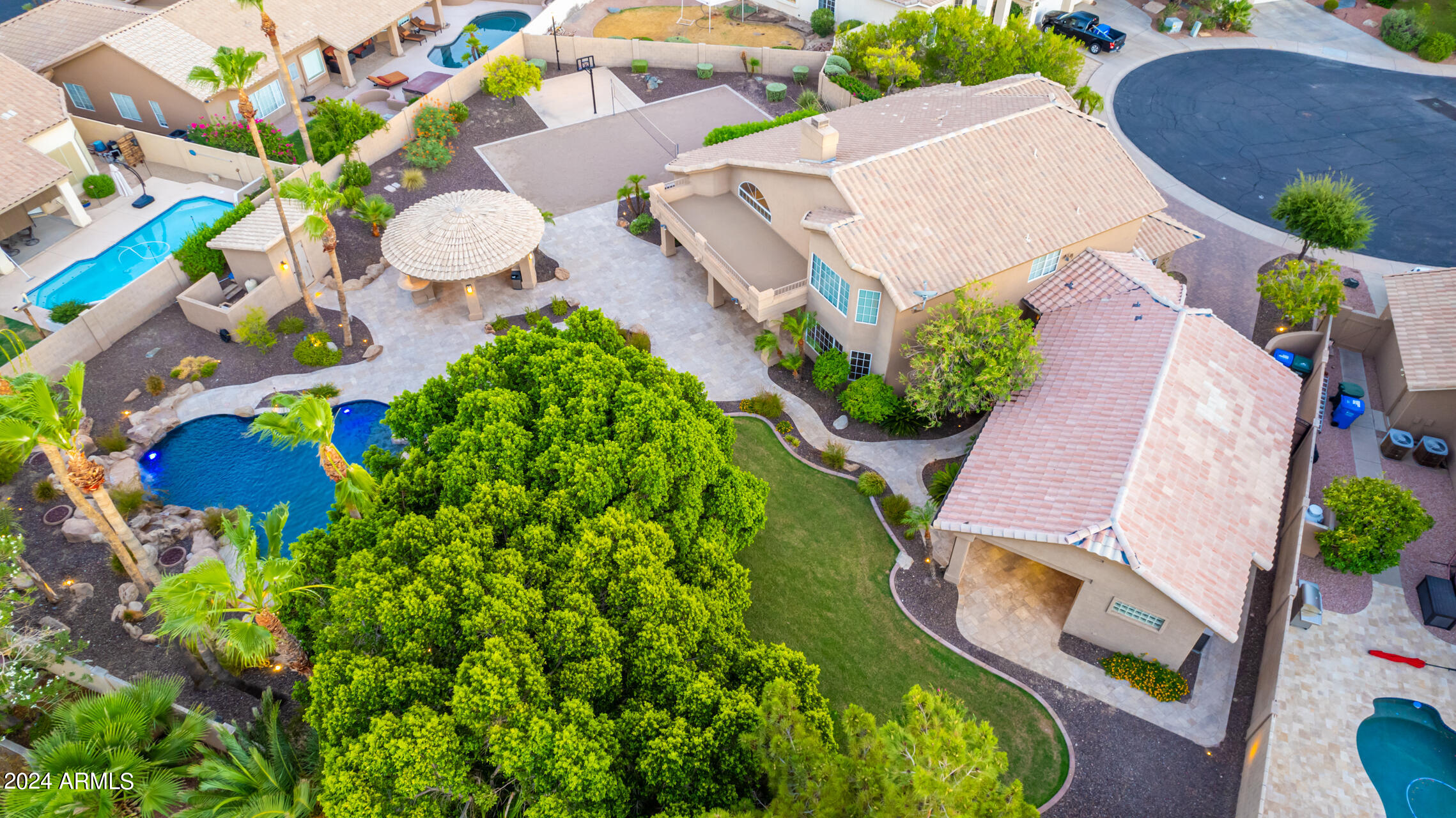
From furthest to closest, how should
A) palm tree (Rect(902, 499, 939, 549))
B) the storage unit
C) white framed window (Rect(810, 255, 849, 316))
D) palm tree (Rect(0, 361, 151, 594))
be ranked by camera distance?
white framed window (Rect(810, 255, 849, 316)) → palm tree (Rect(902, 499, 939, 549)) → the storage unit → palm tree (Rect(0, 361, 151, 594))

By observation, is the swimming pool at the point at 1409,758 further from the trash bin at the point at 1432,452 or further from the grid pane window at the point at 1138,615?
the trash bin at the point at 1432,452

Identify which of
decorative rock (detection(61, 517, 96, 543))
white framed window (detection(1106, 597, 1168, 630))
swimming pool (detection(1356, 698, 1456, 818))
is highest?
white framed window (detection(1106, 597, 1168, 630))

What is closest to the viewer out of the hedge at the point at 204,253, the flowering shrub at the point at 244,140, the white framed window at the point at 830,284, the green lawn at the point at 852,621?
the green lawn at the point at 852,621

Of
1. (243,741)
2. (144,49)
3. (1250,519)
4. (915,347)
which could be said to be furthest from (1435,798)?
(144,49)

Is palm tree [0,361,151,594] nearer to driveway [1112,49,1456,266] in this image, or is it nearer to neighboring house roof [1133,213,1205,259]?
neighboring house roof [1133,213,1205,259]

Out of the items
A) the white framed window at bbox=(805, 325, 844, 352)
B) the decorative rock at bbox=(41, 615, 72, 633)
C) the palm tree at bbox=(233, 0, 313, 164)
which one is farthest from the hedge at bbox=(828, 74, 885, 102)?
the decorative rock at bbox=(41, 615, 72, 633)

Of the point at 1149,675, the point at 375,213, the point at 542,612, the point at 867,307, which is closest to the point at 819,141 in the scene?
the point at 867,307

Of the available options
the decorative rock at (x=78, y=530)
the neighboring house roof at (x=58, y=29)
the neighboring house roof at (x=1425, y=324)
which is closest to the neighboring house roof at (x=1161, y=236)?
the neighboring house roof at (x=1425, y=324)
